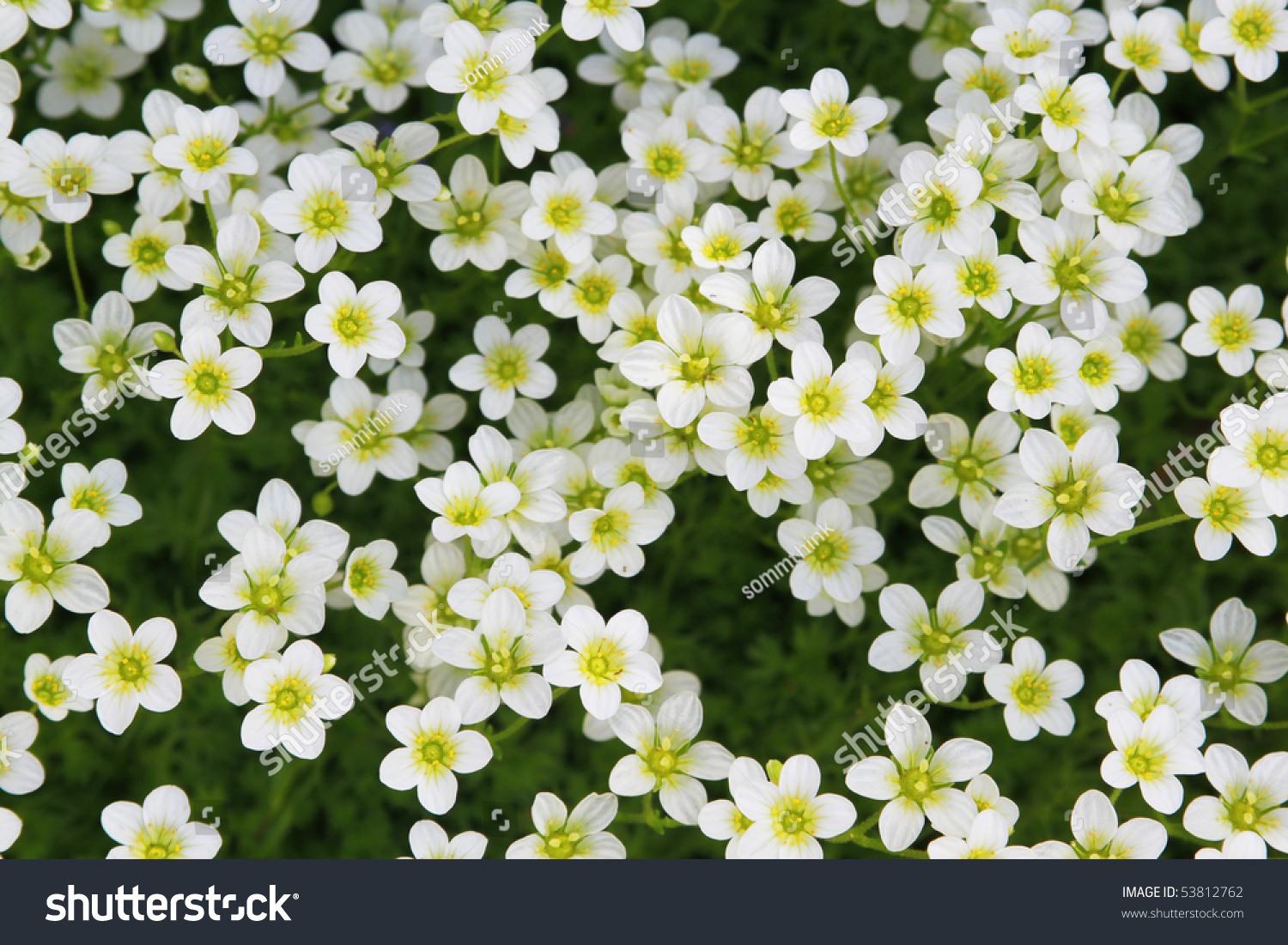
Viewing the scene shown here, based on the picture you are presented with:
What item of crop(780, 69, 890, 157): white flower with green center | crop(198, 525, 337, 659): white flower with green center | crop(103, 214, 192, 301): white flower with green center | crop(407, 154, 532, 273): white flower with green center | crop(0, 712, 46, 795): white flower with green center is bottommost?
crop(0, 712, 46, 795): white flower with green center

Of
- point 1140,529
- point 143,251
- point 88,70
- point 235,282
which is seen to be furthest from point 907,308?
point 88,70

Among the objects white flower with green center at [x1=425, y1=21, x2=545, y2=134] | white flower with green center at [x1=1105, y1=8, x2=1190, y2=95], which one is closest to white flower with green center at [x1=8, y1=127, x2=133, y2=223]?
white flower with green center at [x1=425, y1=21, x2=545, y2=134]

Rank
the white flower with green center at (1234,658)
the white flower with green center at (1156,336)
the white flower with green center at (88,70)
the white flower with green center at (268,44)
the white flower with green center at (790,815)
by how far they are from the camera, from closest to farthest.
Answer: the white flower with green center at (790,815) < the white flower with green center at (1234,658) < the white flower with green center at (268,44) < the white flower with green center at (1156,336) < the white flower with green center at (88,70)

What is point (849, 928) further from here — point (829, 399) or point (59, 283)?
point (59, 283)

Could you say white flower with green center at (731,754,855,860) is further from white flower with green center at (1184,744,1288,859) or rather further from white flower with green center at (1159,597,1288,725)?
white flower with green center at (1159,597,1288,725)

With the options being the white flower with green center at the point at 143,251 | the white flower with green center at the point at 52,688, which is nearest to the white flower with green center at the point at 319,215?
the white flower with green center at the point at 143,251

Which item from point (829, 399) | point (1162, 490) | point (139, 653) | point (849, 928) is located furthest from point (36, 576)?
point (1162, 490)

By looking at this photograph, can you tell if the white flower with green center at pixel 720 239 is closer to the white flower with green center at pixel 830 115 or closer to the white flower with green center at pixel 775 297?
the white flower with green center at pixel 775 297
